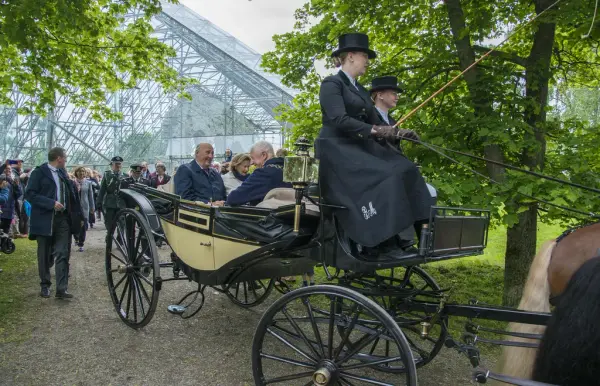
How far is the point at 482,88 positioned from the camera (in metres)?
5.57

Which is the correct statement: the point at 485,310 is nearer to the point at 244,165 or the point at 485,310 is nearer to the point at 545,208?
the point at 545,208

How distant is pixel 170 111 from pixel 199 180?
14.5 metres

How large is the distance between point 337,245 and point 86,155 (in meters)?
18.8

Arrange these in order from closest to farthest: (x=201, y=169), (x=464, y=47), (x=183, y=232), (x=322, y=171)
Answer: (x=322, y=171), (x=183, y=232), (x=201, y=169), (x=464, y=47)

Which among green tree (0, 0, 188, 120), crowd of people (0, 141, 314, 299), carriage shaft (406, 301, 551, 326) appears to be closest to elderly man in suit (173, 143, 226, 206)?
crowd of people (0, 141, 314, 299)

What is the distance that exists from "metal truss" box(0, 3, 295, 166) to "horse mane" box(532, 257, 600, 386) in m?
15.1

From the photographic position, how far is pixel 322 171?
310 centimetres

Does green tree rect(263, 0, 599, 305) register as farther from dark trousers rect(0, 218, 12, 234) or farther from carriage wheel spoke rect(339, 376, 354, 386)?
dark trousers rect(0, 218, 12, 234)

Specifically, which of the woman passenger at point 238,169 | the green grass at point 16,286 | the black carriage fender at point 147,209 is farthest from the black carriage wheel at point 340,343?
the woman passenger at point 238,169

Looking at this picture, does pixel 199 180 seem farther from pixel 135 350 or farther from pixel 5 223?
pixel 5 223

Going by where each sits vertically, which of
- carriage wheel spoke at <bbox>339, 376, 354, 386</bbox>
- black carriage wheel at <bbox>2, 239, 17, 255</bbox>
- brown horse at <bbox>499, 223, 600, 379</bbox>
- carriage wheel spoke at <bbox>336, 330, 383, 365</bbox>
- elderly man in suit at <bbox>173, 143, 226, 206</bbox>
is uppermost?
elderly man in suit at <bbox>173, 143, 226, 206</bbox>

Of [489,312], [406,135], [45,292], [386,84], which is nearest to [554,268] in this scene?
[489,312]

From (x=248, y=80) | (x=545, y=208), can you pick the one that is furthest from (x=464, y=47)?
(x=248, y=80)

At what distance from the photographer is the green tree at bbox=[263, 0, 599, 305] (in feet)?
16.1
